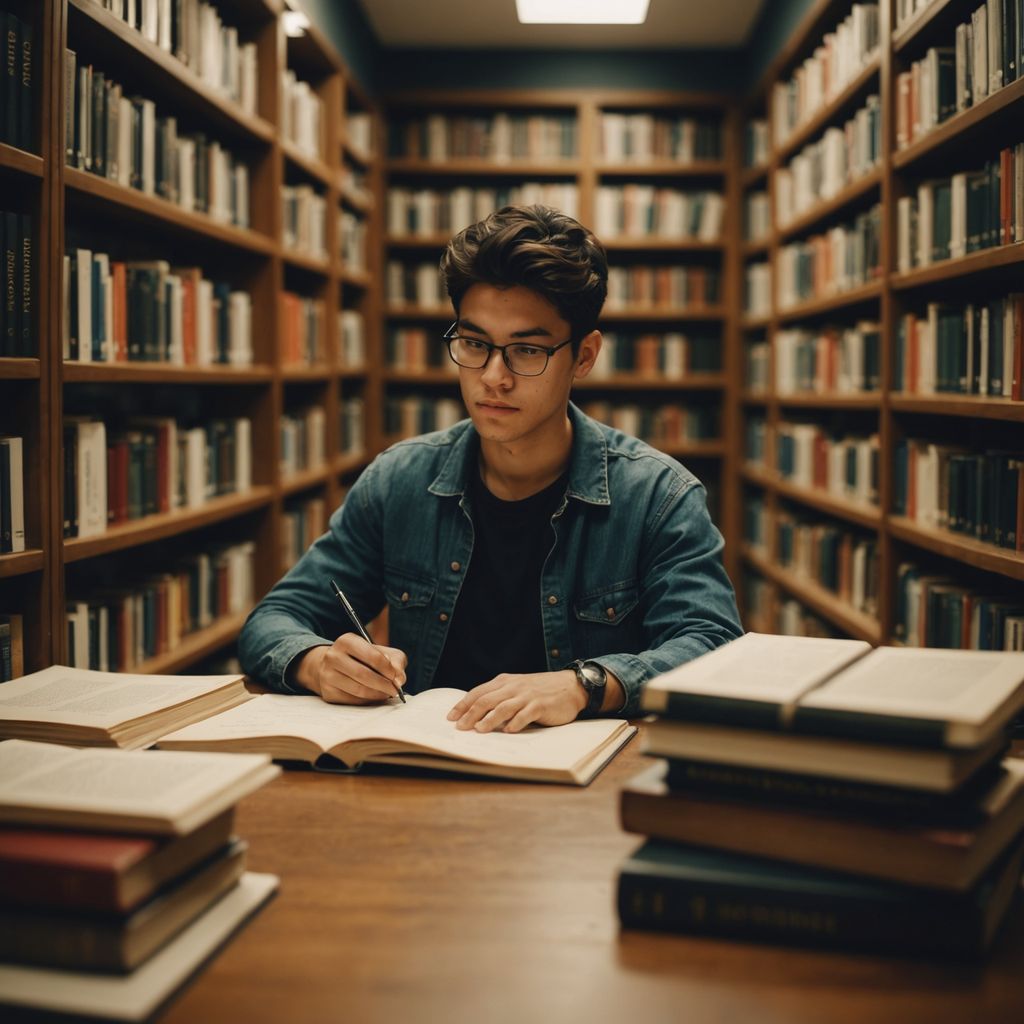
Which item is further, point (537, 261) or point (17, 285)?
point (17, 285)

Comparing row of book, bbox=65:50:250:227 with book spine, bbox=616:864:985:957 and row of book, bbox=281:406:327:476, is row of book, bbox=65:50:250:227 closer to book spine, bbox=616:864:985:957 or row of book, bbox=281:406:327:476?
row of book, bbox=281:406:327:476

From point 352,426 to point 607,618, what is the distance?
11.3ft

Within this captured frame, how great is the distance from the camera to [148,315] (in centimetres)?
252

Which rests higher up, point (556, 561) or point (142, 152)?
point (142, 152)

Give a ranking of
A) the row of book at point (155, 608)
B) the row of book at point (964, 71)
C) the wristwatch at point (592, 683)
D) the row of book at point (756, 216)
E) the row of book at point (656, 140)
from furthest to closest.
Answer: the row of book at point (656, 140) → the row of book at point (756, 216) → the row of book at point (155, 608) → the row of book at point (964, 71) → the wristwatch at point (592, 683)

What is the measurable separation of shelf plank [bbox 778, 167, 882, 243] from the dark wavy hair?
5.49 feet

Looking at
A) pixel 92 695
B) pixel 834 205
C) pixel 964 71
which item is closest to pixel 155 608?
pixel 92 695

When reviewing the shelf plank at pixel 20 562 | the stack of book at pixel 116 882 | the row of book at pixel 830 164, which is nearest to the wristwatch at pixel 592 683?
the stack of book at pixel 116 882

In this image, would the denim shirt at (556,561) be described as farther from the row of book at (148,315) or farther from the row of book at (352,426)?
the row of book at (352,426)

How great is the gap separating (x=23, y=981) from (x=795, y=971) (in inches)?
19.9

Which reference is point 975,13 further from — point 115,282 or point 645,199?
point 645,199

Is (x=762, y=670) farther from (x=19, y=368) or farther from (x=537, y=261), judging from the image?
(x=19, y=368)

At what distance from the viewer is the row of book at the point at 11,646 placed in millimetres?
1856

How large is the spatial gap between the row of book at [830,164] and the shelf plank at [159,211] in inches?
70.2
